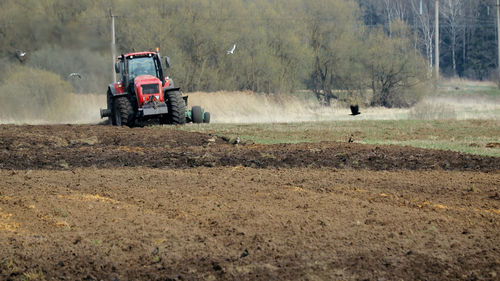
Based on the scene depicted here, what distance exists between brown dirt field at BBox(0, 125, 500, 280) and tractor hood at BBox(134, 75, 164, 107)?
8553 millimetres

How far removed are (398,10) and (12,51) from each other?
6759 cm

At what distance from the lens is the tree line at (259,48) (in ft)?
122

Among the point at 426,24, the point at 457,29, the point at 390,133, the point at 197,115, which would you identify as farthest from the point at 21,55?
the point at 457,29

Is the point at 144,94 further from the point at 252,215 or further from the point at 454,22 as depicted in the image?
the point at 454,22

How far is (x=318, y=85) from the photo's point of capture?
2135 inches

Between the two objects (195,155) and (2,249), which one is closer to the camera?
(2,249)

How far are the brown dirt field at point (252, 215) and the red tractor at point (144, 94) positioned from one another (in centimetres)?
853

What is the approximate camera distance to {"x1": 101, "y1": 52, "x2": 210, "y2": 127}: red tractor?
25.4 metres

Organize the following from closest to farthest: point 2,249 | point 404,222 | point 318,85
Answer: point 2,249, point 404,222, point 318,85

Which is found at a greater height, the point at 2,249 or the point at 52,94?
the point at 52,94

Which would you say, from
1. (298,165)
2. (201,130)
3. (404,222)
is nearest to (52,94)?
(201,130)

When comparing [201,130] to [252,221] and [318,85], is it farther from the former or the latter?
[318,85]

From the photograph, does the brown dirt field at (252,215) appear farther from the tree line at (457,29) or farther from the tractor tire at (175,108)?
the tree line at (457,29)

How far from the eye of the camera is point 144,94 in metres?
25.4
